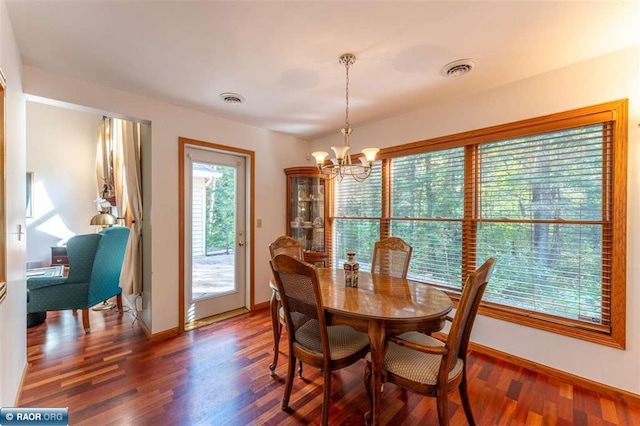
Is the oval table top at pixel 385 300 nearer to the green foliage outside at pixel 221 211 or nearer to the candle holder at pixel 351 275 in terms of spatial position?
the candle holder at pixel 351 275

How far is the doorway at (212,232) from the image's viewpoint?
3133 mm

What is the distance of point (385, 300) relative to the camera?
176cm

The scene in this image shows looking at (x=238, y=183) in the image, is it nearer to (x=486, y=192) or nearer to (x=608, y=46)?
(x=486, y=192)

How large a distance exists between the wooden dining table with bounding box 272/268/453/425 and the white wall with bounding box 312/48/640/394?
115 centimetres

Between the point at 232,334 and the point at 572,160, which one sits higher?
the point at 572,160

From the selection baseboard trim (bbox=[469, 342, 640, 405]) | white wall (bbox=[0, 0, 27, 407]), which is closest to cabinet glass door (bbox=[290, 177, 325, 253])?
baseboard trim (bbox=[469, 342, 640, 405])

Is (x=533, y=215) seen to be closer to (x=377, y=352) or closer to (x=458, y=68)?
(x=458, y=68)

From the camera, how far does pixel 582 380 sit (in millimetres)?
2045

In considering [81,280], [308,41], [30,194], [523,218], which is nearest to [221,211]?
[81,280]

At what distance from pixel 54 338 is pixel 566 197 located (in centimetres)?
502

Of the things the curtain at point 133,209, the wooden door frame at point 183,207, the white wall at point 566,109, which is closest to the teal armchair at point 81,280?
the curtain at point 133,209

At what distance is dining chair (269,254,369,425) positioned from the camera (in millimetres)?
1547

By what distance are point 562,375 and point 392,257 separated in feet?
5.21

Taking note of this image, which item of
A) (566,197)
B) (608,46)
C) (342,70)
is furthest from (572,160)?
(342,70)
